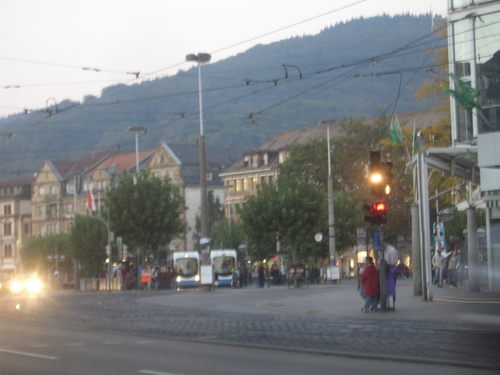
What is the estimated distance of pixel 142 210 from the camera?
75.5 metres

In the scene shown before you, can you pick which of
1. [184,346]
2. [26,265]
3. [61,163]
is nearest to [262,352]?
[184,346]

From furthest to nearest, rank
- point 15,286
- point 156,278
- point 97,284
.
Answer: point 97,284, point 15,286, point 156,278

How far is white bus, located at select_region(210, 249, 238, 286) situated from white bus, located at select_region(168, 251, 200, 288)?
155 centimetres

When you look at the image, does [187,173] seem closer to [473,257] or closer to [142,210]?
[142,210]

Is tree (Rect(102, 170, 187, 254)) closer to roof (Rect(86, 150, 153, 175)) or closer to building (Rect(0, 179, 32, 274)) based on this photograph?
→ roof (Rect(86, 150, 153, 175))

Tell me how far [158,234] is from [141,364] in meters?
62.3

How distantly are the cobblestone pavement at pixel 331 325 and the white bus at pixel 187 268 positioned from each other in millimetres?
40163

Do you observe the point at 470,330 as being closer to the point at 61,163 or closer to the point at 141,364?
the point at 141,364

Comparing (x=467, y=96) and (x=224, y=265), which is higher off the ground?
(x=467, y=96)

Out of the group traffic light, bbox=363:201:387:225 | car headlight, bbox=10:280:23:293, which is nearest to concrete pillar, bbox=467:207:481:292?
traffic light, bbox=363:201:387:225

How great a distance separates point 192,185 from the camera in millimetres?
124000

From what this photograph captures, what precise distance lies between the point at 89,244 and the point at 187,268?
53.9ft

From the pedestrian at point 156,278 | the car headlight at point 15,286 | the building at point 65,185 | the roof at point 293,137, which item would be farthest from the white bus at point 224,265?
the building at point 65,185

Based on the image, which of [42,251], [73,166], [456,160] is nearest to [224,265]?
[42,251]
